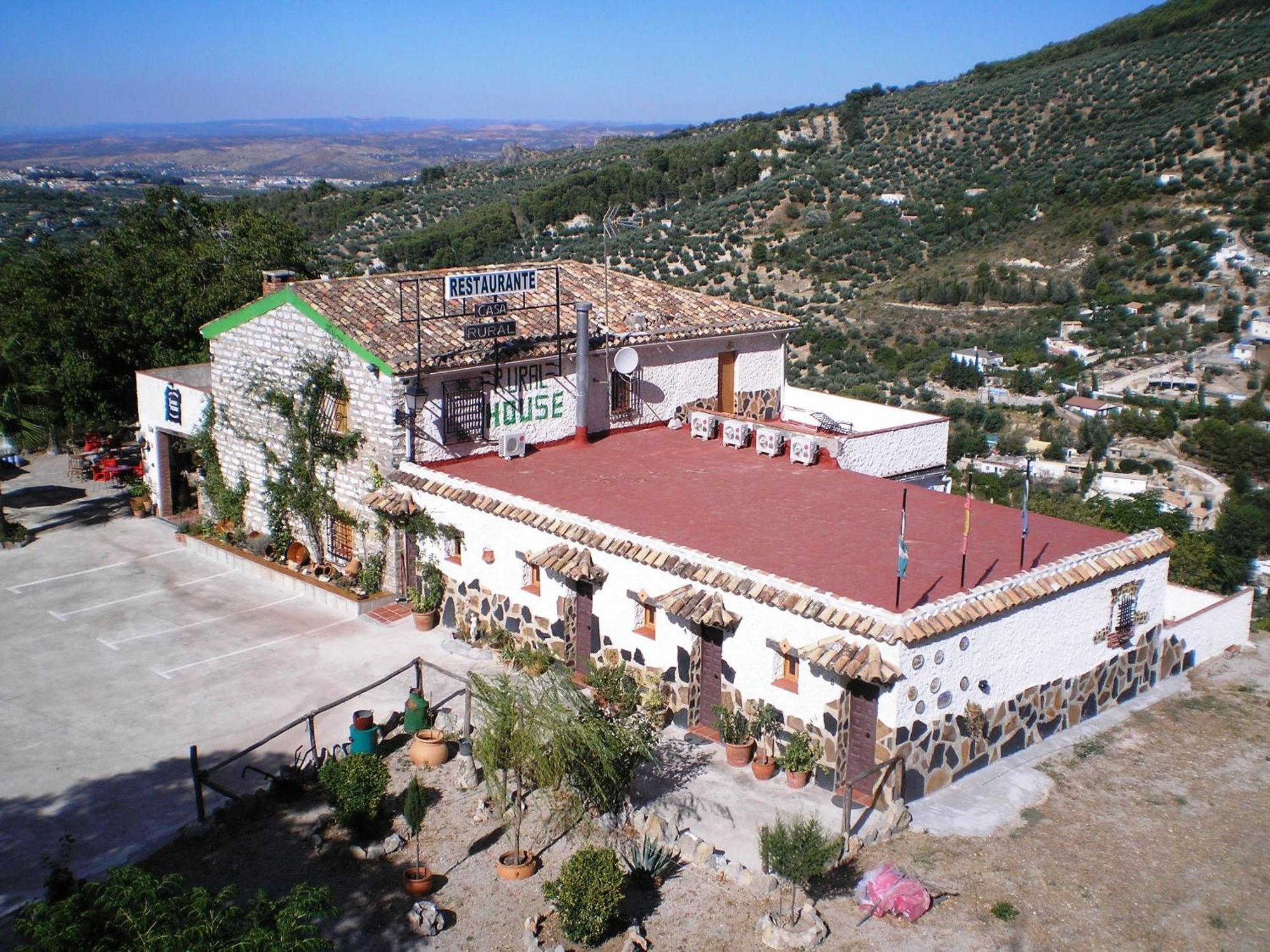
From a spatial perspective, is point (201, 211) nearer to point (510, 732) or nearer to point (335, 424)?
point (335, 424)

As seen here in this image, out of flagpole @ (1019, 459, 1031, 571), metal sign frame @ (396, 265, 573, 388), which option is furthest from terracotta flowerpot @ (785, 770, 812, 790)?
metal sign frame @ (396, 265, 573, 388)

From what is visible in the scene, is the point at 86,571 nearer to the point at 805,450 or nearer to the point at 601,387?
the point at 601,387

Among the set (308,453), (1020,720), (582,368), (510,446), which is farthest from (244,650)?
(1020,720)

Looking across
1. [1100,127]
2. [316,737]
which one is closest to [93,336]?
[316,737]

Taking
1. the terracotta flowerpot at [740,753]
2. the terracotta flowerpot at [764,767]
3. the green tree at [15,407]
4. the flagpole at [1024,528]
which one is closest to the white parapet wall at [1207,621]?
the flagpole at [1024,528]

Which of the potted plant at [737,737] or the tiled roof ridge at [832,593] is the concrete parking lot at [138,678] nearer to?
the tiled roof ridge at [832,593]

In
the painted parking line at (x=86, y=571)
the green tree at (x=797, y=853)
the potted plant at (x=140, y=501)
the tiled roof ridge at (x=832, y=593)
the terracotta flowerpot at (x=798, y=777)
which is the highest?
the tiled roof ridge at (x=832, y=593)
